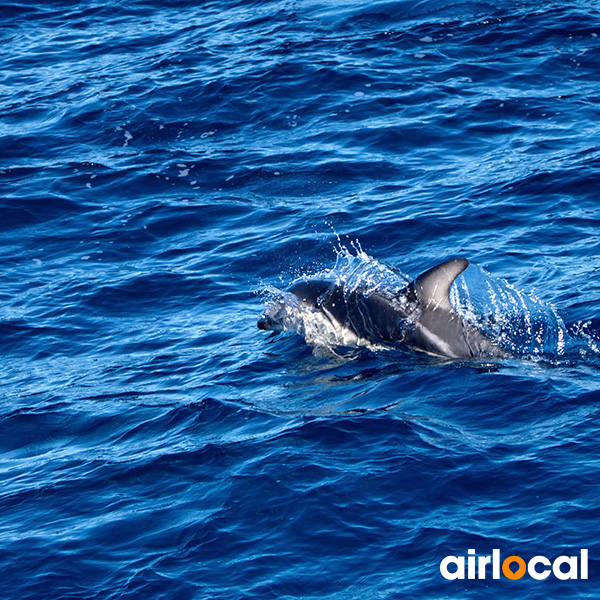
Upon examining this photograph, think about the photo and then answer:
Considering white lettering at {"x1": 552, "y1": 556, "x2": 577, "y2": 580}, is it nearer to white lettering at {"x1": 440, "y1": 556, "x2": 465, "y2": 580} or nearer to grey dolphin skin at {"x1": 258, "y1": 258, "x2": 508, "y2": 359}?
white lettering at {"x1": 440, "y1": 556, "x2": 465, "y2": 580}

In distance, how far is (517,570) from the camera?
→ 8.45 meters

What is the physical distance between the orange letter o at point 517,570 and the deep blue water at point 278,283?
9cm

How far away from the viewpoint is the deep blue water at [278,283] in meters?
9.30

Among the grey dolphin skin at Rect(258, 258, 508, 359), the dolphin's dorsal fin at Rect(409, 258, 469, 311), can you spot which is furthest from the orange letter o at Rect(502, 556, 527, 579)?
the dolphin's dorsal fin at Rect(409, 258, 469, 311)

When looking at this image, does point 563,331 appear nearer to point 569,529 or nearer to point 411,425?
point 411,425

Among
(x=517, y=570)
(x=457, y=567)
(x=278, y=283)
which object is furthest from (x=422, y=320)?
(x=517, y=570)

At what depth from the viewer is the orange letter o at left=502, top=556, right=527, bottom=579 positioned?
841 cm

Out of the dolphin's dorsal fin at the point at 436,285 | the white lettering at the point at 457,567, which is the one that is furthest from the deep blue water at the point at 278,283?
the dolphin's dorsal fin at the point at 436,285

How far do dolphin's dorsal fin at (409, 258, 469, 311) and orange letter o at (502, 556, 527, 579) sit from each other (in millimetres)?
4068

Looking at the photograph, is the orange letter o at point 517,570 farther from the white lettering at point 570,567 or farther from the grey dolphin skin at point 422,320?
the grey dolphin skin at point 422,320

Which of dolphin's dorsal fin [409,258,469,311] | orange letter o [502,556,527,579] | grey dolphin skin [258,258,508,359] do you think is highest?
dolphin's dorsal fin [409,258,469,311]

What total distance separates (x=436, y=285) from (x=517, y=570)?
4.40m

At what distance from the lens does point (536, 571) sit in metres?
8.42

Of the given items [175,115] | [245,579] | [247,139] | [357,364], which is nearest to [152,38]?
[175,115]
